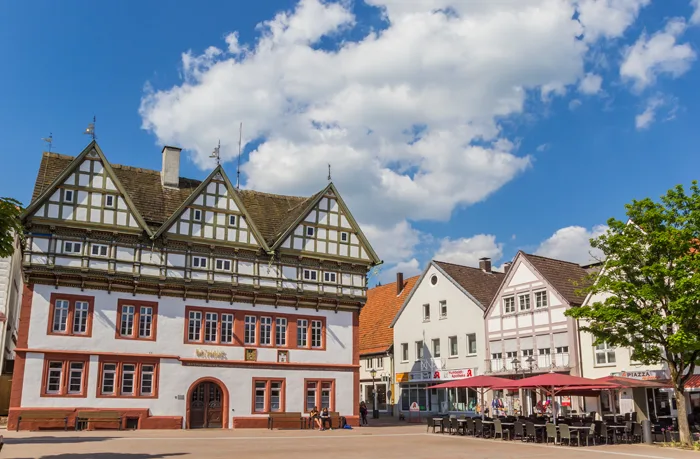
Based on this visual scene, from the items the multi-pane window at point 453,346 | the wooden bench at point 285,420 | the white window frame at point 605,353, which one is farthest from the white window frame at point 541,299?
the wooden bench at point 285,420

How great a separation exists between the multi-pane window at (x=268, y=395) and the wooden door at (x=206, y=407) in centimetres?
200

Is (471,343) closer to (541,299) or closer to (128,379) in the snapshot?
(541,299)

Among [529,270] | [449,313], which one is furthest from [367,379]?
[529,270]

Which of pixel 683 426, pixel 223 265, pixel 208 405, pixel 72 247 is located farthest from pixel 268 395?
pixel 683 426

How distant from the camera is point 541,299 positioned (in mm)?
43844

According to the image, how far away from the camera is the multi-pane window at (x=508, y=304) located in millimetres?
46031

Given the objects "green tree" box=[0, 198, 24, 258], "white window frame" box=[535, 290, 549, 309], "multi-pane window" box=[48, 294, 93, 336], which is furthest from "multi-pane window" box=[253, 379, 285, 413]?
"green tree" box=[0, 198, 24, 258]

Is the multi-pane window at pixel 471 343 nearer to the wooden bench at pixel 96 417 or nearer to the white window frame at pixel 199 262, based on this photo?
the white window frame at pixel 199 262

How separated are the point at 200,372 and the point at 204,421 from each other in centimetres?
267

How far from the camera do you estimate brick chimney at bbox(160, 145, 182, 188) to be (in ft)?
136

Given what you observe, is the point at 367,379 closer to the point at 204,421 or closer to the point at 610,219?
the point at 204,421

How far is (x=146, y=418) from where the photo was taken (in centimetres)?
3494

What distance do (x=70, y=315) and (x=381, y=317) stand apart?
3142 cm

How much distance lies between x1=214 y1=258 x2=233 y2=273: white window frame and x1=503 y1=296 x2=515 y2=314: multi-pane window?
18914mm
